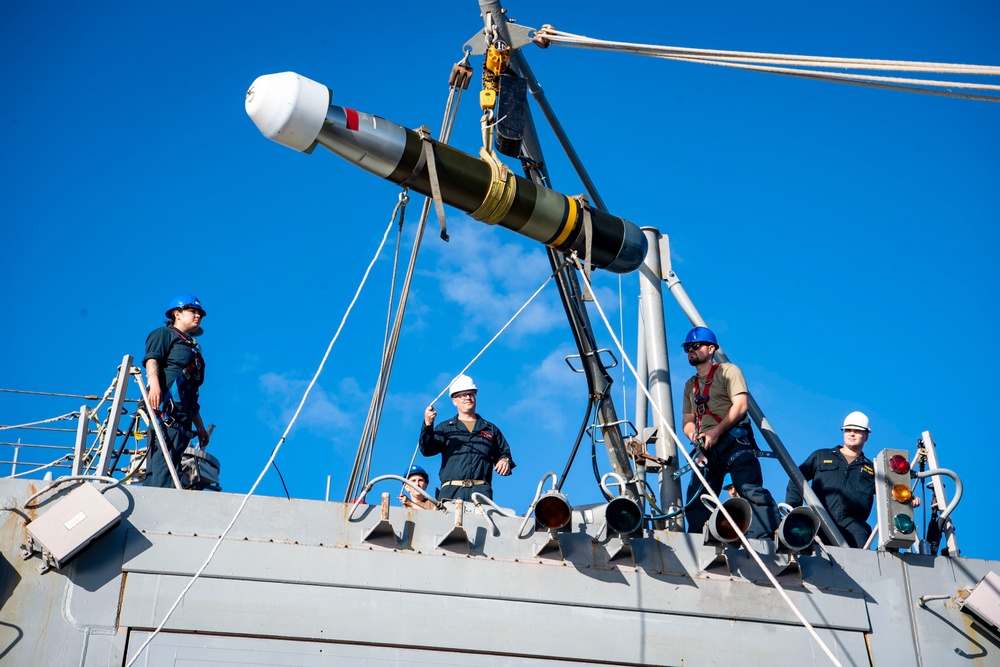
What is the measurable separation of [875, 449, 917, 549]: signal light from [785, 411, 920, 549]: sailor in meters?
0.89

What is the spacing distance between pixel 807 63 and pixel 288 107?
3.91 meters

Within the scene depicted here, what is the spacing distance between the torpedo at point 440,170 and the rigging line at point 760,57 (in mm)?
1459

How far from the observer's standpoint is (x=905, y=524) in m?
9.61

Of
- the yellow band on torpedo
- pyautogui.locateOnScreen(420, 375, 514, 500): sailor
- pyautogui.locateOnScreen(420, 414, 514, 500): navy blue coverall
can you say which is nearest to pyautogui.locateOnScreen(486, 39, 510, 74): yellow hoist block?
the yellow band on torpedo

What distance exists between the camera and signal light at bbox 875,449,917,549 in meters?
9.59

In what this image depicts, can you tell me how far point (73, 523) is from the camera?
7848 millimetres

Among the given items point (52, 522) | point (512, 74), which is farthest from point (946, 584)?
point (52, 522)

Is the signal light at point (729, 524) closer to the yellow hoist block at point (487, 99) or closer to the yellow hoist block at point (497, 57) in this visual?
the yellow hoist block at point (487, 99)

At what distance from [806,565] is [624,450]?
1.96m

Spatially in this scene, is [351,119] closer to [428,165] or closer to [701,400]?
[428,165]

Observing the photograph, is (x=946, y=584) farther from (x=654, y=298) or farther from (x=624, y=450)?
(x=654, y=298)

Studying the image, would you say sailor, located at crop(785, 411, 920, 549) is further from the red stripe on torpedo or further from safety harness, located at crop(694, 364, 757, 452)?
the red stripe on torpedo

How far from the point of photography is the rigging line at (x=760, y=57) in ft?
23.7

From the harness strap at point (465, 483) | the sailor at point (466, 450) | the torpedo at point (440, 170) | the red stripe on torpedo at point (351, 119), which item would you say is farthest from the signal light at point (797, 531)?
the red stripe on torpedo at point (351, 119)
